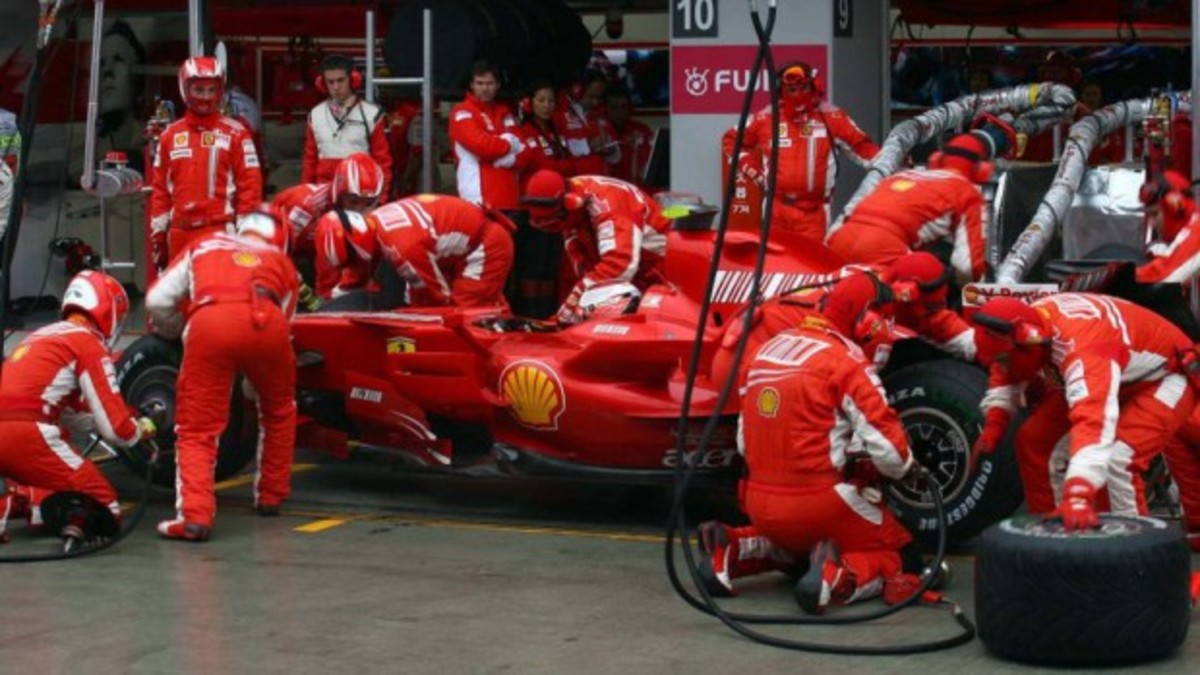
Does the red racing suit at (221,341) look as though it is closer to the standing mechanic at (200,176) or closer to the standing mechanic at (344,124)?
the standing mechanic at (200,176)

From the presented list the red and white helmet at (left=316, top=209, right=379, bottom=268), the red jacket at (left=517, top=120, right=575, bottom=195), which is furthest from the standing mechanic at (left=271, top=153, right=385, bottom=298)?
the red jacket at (left=517, top=120, right=575, bottom=195)

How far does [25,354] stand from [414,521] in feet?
6.49

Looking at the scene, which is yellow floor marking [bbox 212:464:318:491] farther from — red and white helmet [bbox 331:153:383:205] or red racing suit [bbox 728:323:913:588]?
red racing suit [bbox 728:323:913:588]

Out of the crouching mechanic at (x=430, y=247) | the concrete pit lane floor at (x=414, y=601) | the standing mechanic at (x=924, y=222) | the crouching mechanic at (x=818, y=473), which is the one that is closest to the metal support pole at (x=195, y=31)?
the crouching mechanic at (x=430, y=247)

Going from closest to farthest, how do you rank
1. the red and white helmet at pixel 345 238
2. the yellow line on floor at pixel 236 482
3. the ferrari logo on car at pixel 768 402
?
the ferrari logo on car at pixel 768 402 → the red and white helmet at pixel 345 238 → the yellow line on floor at pixel 236 482

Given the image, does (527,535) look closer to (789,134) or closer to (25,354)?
(25,354)

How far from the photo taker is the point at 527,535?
34.2ft

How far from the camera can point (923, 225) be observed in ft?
35.0

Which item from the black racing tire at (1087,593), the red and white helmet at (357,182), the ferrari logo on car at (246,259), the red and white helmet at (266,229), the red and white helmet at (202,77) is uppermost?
the red and white helmet at (202,77)

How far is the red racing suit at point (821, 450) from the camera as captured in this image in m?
8.56

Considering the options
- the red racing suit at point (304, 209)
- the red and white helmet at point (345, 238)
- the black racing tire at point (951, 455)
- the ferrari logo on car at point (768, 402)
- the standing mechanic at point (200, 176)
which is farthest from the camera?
the standing mechanic at point (200, 176)

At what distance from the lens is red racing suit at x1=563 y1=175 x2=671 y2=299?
11.3 meters

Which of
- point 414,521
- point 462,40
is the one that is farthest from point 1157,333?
point 462,40

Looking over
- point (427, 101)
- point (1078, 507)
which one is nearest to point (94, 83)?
point (427, 101)
